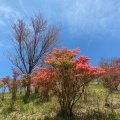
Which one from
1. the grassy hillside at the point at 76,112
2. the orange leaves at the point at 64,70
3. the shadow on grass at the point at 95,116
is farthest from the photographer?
the grassy hillside at the point at 76,112

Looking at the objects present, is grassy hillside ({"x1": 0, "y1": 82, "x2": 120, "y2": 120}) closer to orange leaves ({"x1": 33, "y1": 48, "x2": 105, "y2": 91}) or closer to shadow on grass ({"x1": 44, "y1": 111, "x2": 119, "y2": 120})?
shadow on grass ({"x1": 44, "y1": 111, "x2": 119, "y2": 120})

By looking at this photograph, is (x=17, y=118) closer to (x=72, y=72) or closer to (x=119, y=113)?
(x=72, y=72)

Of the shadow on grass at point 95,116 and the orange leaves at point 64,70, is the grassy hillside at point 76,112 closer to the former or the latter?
the shadow on grass at point 95,116

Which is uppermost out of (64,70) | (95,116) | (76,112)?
(64,70)

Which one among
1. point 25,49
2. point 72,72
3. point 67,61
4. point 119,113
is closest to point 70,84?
point 72,72

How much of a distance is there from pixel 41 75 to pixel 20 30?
34.8ft

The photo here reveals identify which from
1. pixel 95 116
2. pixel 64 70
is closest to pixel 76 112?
pixel 95 116

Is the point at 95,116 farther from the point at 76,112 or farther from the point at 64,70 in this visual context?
the point at 64,70

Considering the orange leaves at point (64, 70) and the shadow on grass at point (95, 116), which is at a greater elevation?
the orange leaves at point (64, 70)

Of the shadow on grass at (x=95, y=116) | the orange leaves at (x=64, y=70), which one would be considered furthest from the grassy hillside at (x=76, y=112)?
the orange leaves at (x=64, y=70)

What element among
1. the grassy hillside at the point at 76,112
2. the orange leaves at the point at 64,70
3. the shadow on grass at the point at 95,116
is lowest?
the shadow on grass at the point at 95,116

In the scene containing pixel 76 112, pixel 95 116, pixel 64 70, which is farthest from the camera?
pixel 76 112

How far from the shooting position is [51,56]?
10406 millimetres

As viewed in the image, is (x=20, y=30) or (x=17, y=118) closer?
(x=17, y=118)
